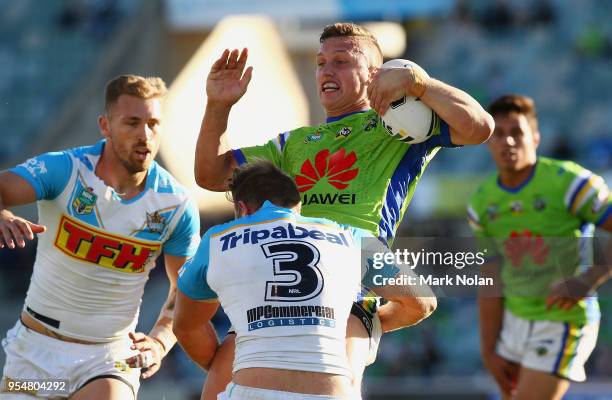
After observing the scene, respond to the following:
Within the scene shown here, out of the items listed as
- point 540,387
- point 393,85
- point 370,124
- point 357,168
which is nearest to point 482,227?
point 540,387

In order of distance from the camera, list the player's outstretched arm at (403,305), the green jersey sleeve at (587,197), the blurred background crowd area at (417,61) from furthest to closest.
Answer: the blurred background crowd area at (417,61) < the green jersey sleeve at (587,197) < the player's outstretched arm at (403,305)

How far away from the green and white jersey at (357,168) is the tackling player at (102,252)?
0.99m

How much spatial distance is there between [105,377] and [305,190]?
1.78 metres

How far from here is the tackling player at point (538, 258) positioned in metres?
8.51

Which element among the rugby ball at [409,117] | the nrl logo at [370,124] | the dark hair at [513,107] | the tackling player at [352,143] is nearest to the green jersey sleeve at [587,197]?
the dark hair at [513,107]

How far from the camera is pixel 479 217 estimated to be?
8.99 m

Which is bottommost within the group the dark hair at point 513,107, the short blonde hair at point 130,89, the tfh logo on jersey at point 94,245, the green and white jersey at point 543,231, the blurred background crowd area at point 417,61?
the tfh logo on jersey at point 94,245

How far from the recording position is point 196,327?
5398 mm

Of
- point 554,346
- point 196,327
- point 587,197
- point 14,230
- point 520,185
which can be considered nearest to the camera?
point 196,327

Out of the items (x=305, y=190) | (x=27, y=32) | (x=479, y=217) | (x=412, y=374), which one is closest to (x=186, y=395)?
(x=412, y=374)

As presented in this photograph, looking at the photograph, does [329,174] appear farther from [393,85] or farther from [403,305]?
[403,305]

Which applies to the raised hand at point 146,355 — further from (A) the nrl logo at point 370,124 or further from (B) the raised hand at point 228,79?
(A) the nrl logo at point 370,124

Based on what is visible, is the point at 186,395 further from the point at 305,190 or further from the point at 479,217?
the point at 305,190

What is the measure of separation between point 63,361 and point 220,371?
52.0 inches
